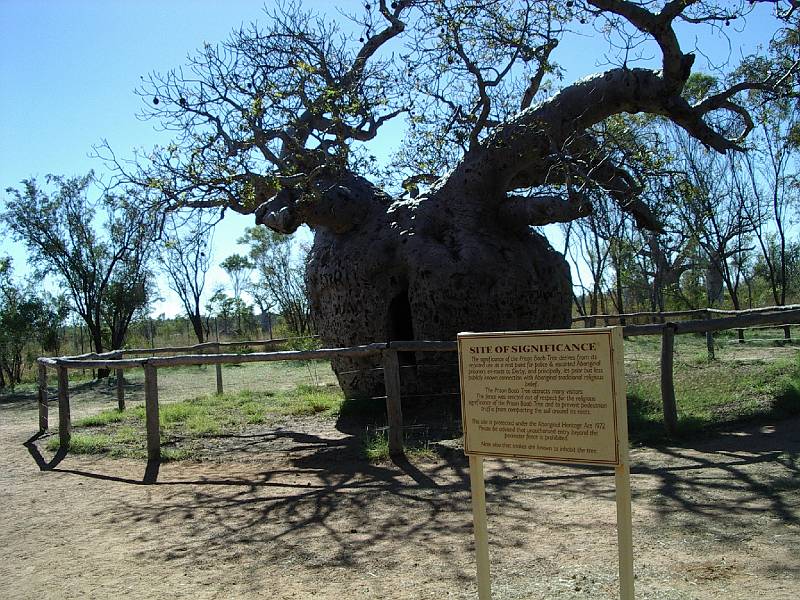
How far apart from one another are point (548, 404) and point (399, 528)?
222 centimetres

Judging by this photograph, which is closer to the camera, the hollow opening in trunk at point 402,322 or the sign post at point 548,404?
the sign post at point 548,404

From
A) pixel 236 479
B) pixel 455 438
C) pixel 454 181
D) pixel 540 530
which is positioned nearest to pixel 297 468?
pixel 236 479

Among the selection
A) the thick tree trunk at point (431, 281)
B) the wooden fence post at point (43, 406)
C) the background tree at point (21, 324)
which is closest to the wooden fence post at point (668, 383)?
the thick tree trunk at point (431, 281)

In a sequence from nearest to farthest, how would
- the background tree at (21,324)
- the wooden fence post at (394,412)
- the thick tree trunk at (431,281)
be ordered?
the wooden fence post at (394,412) → the thick tree trunk at (431,281) → the background tree at (21,324)

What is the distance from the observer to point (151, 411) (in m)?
7.05

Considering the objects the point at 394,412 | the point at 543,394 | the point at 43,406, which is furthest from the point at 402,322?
the point at 543,394

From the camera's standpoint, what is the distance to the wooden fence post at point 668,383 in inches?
256

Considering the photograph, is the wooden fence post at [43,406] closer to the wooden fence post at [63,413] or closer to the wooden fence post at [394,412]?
the wooden fence post at [63,413]

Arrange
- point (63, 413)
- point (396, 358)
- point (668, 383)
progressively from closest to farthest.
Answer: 1. point (668, 383)
2. point (396, 358)
3. point (63, 413)

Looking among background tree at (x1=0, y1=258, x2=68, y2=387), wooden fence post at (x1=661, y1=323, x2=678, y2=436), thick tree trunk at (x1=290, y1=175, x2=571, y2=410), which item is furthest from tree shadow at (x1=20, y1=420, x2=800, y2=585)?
background tree at (x1=0, y1=258, x2=68, y2=387)

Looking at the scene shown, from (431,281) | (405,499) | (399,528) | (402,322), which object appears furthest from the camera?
(402,322)

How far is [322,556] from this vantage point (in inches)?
165

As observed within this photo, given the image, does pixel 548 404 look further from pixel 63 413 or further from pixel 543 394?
pixel 63 413

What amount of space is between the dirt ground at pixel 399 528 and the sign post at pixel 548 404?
0.83 m
